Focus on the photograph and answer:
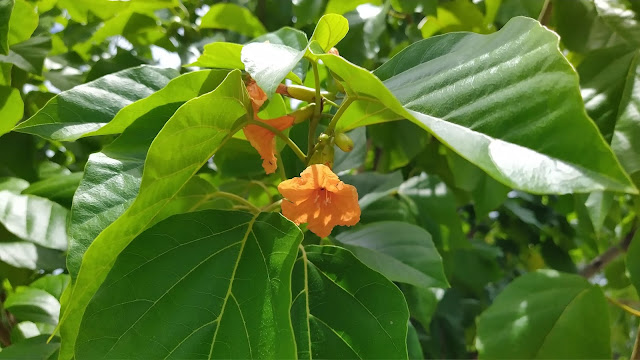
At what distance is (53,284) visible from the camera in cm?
86

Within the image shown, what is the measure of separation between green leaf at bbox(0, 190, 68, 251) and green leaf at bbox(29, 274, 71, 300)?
176 mm

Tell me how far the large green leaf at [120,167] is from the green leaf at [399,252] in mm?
321

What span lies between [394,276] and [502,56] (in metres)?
0.36

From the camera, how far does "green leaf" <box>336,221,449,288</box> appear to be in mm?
665

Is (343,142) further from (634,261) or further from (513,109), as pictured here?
(634,261)

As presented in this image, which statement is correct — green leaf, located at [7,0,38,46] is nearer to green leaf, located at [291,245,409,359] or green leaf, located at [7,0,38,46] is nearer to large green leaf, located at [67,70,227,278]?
large green leaf, located at [67,70,227,278]

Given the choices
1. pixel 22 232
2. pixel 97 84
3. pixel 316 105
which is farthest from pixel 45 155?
pixel 316 105

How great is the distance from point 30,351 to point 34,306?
208mm

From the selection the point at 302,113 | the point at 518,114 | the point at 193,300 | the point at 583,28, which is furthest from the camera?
the point at 583,28

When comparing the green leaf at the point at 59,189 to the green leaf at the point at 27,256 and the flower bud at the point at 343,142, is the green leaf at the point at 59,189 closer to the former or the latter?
the green leaf at the point at 27,256

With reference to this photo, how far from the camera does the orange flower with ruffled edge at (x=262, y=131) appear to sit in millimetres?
507

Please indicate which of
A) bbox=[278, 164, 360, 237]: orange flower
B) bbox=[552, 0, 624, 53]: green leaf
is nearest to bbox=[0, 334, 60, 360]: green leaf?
bbox=[278, 164, 360, 237]: orange flower

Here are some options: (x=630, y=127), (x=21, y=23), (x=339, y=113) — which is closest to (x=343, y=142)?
(x=339, y=113)

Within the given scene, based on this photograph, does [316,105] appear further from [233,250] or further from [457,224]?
[457,224]
